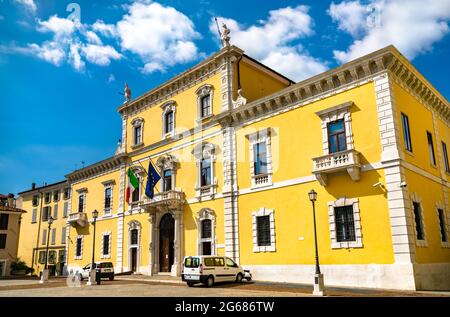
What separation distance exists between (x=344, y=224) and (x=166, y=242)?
1568 cm

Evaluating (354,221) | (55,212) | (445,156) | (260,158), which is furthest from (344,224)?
(55,212)

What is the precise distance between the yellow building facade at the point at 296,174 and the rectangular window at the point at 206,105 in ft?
0.38

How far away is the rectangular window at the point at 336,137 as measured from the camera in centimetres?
2221

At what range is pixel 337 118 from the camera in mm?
22484

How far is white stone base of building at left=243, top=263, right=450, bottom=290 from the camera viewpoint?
1841 centimetres

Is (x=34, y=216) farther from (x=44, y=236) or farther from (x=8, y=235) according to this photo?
(x=44, y=236)

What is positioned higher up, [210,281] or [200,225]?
[200,225]

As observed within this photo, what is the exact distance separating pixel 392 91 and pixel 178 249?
60.4ft

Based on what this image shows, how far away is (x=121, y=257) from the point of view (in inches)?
1417

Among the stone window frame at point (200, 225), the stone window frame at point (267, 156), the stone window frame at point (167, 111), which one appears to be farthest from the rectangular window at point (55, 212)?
the stone window frame at point (267, 156)

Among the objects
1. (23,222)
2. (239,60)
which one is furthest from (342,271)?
(23,222)

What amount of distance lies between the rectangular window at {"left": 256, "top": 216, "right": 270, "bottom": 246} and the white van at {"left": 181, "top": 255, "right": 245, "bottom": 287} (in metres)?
2.37

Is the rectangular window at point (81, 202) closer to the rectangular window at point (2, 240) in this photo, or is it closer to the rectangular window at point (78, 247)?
the rectangular window at point (78, 247)

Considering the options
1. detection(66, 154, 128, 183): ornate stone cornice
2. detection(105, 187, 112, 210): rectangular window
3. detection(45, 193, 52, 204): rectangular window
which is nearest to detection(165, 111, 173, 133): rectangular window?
detection(66, 154, 128, 183): ornate stone cornice
